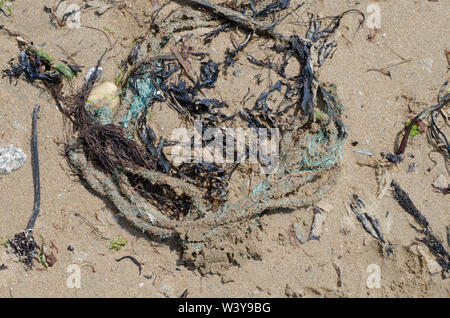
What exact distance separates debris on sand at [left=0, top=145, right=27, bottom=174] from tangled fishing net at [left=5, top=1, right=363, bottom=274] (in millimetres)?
344

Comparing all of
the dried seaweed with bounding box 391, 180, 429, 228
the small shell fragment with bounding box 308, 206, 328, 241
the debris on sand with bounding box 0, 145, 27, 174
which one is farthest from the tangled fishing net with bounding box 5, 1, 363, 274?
the dried seaweed with bounding box 391, 180, 429, 228

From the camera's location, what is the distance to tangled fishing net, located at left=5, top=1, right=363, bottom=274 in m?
2.86

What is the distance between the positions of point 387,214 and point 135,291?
1.89 meters

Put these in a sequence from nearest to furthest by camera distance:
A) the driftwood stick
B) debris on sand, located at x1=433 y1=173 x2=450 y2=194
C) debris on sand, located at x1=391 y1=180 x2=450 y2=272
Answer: the driftwood stick
debris on sand, located at x1=391 y1=180 x2=450 y2=272
debris on sand, located at x1=433 y1=173 x2=450 y2=194

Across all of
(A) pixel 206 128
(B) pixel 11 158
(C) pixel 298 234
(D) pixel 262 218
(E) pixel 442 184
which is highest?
(A) pixel 206 128

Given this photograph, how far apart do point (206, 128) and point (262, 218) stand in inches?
30.4

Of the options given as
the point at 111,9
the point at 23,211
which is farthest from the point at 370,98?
the point at 23,211

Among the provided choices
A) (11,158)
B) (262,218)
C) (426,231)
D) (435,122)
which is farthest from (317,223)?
(11,158)

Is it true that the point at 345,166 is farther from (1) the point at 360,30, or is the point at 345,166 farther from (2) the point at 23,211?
Result: (2) the point at 23,211

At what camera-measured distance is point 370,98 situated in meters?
3.19

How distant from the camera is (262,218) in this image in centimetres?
294

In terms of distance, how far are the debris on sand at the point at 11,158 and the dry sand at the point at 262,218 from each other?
39 mm

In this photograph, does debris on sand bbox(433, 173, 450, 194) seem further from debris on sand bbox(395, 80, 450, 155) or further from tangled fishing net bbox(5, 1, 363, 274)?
tangled fishing net bbox(5, 1, 363, 274)

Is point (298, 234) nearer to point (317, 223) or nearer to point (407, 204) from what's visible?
point (317, 223)
